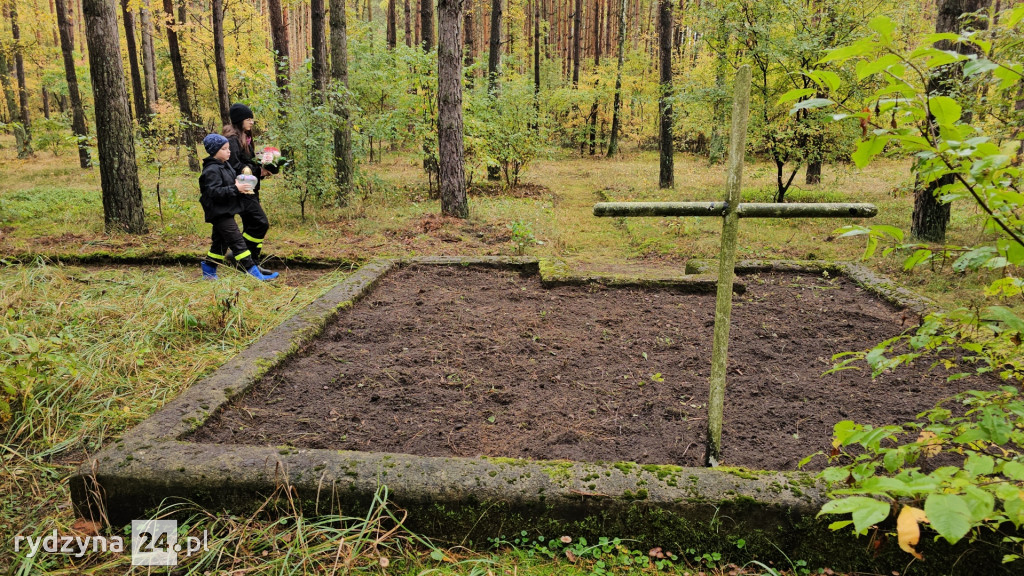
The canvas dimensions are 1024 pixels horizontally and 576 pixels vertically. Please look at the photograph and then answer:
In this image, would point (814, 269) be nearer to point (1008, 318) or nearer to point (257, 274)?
point (1008, 318)

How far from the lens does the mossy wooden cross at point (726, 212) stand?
221 cm

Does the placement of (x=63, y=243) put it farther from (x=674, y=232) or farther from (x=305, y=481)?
(x=674, y=232)

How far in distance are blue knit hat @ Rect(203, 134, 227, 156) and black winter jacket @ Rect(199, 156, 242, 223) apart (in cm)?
14

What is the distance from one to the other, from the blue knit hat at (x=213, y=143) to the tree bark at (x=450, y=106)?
153 inches

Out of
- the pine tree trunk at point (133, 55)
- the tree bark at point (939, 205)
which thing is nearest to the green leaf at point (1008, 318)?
the tree bark at point (939, 205)

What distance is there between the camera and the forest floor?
2031 mm

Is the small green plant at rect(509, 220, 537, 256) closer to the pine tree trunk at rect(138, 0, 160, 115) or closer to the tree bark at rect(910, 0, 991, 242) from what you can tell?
the tree bark at rect(910, 0, 991, 242)

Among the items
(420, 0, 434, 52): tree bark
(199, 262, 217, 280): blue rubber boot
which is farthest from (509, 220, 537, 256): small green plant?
(420, 0, 434, 52): tree bark

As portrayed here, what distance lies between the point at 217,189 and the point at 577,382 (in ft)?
14.0

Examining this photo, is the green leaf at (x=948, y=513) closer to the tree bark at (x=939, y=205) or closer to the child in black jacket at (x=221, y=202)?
the child in black jacket at (x=221, y=202)

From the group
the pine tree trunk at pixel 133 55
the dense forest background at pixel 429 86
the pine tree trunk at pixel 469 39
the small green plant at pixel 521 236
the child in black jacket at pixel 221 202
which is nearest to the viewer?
the child in black jacket at pixel 221 202

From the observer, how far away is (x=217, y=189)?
5504 mm

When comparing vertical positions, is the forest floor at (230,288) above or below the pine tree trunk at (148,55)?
below

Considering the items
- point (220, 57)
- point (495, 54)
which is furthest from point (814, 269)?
point (220, 57)
